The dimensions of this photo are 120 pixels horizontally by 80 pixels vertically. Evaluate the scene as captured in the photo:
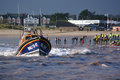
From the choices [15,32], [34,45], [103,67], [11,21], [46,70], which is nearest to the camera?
[46,70]

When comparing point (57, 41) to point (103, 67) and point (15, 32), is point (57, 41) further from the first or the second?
point (15, 32)

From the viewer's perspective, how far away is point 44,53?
20766mm

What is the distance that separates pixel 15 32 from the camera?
6700cm

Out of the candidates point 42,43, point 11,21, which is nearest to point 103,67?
point 42,43

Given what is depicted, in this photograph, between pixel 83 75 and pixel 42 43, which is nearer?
pixel 83 75

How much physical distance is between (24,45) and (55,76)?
7.98 m

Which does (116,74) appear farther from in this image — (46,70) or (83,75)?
(46,70)

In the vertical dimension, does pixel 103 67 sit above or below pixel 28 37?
below

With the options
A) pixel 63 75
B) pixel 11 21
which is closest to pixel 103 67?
pixel 63 75

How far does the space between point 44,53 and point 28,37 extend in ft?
5.94

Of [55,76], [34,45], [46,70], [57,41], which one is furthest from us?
[57,41]

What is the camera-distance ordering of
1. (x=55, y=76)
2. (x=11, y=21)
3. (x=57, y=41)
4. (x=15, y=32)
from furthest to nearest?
(x=11, y=21) → (x=15, y=32) → (x=57, y=41) → (x=55, y=76)

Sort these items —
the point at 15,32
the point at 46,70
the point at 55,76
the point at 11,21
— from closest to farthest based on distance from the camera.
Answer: the point at 55,76 → the point at 46,70 → the point at 15,32 → the point at 11,21

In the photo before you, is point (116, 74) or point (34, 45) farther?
point (34, 45)
